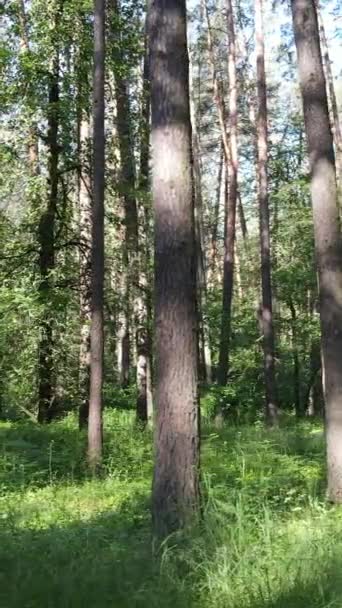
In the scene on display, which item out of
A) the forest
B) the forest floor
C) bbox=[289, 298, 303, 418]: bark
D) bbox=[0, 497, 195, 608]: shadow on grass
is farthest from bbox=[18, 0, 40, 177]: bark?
bbox=[289, 298, 303, 418]: bark

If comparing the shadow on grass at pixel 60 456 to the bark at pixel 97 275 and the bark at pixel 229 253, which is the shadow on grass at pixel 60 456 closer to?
the bark at pixel 97 275

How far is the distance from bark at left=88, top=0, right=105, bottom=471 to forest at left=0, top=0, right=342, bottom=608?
3cm

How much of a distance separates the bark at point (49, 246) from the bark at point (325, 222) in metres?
7.68

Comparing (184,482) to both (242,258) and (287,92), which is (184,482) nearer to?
(242,258)

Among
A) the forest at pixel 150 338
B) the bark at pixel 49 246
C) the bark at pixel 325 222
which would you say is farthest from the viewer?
the bark at pixel 49 246

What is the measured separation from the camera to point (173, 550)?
500 cm

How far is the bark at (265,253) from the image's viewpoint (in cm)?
1858

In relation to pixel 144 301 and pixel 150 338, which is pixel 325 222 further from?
pixel 150 338

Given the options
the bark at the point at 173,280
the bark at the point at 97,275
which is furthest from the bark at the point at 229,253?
the bark at the point at 173,280

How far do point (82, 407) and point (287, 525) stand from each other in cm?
1027

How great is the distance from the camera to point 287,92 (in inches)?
1452

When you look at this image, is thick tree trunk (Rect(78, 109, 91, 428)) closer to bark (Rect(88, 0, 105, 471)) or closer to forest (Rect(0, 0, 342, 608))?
forest (Rect(0, 0, 342, 608))

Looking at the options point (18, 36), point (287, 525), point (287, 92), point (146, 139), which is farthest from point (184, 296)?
point (287, 92)

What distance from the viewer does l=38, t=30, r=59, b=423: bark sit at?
15023 millimetres
